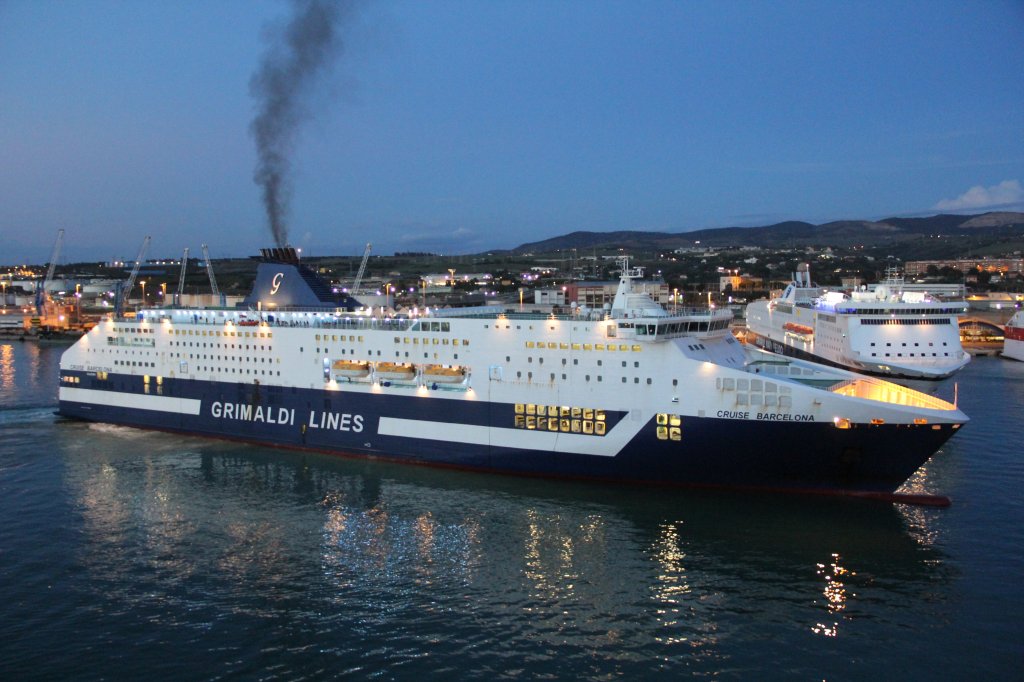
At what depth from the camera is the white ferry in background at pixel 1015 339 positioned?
43.7m

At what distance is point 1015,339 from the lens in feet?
145

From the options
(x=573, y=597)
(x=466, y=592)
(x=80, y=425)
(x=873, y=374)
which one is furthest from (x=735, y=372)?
(x=873, y=374)

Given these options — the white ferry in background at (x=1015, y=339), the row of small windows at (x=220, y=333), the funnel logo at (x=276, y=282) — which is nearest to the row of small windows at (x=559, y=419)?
the row of small windows at (x=220, y=333)

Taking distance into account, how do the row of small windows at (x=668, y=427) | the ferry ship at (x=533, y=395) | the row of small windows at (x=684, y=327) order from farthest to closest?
the row of small windows at (x=684, y=327)
the row of small windows at (x=668, y=427)
the ferry ship at (x=533, y=395)

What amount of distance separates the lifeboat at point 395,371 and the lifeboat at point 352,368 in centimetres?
51

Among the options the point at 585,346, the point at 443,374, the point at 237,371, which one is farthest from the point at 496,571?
the point at 237,371

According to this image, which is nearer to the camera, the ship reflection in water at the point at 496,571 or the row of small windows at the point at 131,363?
the ship reflection in water at the point at 496,571

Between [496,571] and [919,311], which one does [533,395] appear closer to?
[496,571]

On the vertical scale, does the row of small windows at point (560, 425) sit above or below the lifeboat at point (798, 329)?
below

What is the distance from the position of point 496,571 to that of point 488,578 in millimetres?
303

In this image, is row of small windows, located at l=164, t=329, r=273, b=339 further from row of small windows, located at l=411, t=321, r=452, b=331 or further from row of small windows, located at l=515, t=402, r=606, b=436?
row of small windows, located at l=515, t=402, r=606, b=436

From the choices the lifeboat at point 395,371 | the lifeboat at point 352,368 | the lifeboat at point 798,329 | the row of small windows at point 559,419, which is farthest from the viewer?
the lifeboat at point 798,329

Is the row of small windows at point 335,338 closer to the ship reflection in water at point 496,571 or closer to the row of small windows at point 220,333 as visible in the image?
the row of small windows at point 220,333

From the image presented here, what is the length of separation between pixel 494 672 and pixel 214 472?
41.3ft
